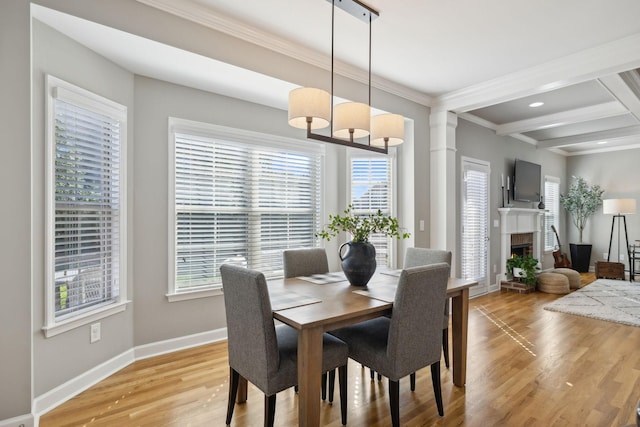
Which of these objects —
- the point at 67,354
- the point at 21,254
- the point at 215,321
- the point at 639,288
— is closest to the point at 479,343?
the point at 215,321

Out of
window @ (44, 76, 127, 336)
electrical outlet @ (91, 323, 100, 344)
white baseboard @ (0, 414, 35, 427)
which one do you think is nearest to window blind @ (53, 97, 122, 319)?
window @ (44, 76, 127, 336)

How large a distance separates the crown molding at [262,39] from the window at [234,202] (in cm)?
93

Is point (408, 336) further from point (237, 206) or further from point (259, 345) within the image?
point (237, 206)

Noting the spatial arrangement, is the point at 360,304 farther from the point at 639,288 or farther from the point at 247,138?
the point at 639,288

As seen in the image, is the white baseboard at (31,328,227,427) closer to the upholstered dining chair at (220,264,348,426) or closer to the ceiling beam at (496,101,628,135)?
the upholstered dining chair at (220,264,348,426)

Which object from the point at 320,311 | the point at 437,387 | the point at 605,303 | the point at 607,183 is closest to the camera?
the point at 320,311

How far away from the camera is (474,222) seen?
5379 mm

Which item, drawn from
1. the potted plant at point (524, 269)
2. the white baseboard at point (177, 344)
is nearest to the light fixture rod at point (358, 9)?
the white baseboard at point (177, 344)

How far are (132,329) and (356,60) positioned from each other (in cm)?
312

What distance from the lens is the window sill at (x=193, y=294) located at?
3.19m

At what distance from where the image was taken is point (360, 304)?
1997 mm

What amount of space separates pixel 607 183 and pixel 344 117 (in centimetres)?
793

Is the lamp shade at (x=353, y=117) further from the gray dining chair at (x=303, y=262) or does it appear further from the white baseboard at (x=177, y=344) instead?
the white baseboard at (x=177, y=344)

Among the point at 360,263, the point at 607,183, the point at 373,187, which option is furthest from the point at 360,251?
the point at 607,183
